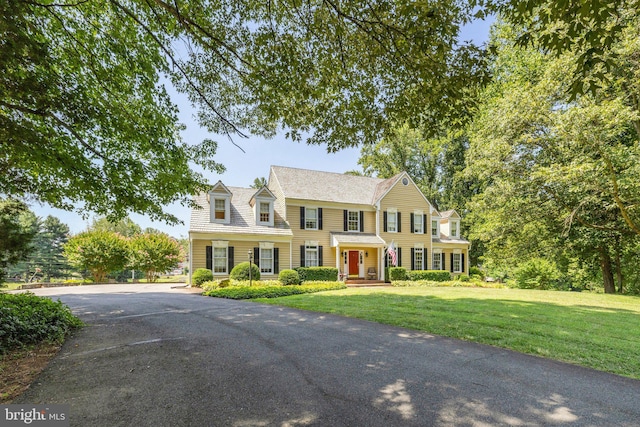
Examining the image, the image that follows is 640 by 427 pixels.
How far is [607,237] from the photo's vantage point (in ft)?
52.7

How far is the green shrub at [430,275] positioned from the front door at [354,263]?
3521mm

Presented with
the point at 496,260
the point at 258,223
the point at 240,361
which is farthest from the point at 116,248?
the point at 496,260

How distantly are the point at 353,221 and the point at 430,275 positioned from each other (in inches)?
262

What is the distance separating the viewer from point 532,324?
22.7 ft

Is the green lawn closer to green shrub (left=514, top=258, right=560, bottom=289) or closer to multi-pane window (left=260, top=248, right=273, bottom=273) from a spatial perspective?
multi-pane window (left=260, top=248, right=273, bottom=273)

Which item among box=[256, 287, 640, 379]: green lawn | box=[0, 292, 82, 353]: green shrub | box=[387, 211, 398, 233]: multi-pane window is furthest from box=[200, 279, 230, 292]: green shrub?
box=[387, 211, 398, 233]: multi-pane window

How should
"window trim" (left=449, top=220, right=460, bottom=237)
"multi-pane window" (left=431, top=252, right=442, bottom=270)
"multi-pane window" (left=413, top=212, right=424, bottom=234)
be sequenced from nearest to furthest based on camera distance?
"multi-pane window" (left=413, top=212, right=424, bottom=234)
"multi-pane window" (left=431, top=252, right=442, bottom=270)
"window trim" (left=449, top=220, right=460, bottom=237)

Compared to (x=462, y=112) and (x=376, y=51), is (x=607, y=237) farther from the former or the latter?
(x=376, y=51)

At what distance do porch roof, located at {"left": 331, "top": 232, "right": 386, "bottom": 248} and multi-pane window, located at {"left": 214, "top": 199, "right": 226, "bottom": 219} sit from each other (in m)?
7.12

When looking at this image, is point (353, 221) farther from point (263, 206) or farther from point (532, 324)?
point (532, 324)

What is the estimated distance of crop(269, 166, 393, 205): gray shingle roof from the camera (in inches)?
808

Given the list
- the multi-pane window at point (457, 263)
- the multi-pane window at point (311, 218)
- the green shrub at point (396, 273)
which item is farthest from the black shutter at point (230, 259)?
the multi-pane window at point (457, 263)

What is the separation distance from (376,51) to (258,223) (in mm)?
15095

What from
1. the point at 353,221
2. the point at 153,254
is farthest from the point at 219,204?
the point at 353,221
